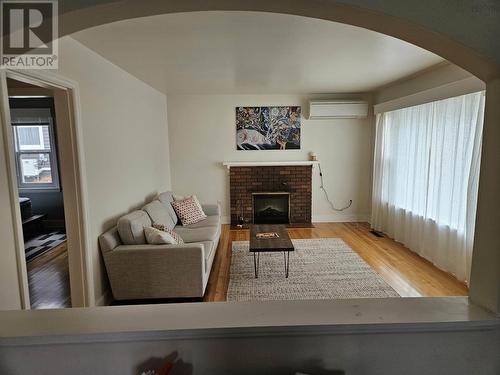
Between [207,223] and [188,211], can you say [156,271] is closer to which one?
[207,223]

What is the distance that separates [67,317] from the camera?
3.49 feet

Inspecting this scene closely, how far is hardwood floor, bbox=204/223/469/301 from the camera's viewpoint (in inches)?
117

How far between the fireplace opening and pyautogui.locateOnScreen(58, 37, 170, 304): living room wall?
206 centimetres

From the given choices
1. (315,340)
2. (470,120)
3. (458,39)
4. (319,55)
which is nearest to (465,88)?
(470,120)

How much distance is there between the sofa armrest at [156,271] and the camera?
2706mm

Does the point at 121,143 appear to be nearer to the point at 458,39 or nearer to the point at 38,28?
the point at 38,28

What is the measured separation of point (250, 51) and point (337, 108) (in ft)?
9.71

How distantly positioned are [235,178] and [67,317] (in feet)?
14.7

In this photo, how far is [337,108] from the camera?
206 inches

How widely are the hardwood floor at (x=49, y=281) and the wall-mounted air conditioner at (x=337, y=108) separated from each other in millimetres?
4547

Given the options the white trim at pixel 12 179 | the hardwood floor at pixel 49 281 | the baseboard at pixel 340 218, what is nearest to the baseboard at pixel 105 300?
the hardwood floor at pixel 49 281

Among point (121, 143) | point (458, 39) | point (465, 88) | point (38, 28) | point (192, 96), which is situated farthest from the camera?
point (192, 96)

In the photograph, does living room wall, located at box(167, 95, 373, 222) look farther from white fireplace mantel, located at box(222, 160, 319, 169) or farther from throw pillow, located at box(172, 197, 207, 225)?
throw pillow, located at box(172, 197, 207, 225)

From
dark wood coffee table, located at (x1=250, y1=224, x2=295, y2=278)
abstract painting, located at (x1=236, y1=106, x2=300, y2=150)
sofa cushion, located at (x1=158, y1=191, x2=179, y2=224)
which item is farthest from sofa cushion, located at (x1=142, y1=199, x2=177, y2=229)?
abstract painting, located at (x1=236, y1=106, x2=300, y2=150)
